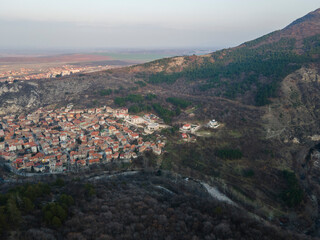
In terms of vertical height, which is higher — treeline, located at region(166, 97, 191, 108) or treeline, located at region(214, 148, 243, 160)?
treeline, located at region(166, 97, 191, 108)

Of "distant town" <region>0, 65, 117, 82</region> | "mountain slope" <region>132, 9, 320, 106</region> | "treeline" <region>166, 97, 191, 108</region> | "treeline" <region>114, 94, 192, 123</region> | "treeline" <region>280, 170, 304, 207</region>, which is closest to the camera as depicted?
"treeline" <region>280, 170, 304, 207</region>

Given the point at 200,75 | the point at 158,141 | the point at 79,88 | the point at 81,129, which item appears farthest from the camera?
the point at 200,75

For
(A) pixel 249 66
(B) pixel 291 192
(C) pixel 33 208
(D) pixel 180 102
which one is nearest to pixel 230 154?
(B) pixel 291 192

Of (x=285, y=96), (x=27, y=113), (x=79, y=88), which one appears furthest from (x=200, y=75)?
(x=27, y=113)

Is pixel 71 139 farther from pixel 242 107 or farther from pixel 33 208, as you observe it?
pixel 242 107

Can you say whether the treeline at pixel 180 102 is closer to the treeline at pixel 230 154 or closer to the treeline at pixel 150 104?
the treeline at pixel 150 104

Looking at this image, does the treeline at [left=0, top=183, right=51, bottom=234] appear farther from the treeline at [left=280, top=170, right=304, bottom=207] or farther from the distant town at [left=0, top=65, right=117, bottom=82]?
the distant town at [left=0, top=65, right=117, bottom=82]

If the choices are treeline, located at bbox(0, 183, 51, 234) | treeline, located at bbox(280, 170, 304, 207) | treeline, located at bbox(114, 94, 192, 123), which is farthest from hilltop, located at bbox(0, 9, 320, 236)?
treeline, located at bbox(0, 183, 51, 234)

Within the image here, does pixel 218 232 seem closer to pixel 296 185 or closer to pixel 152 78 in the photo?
pixel 296 185
